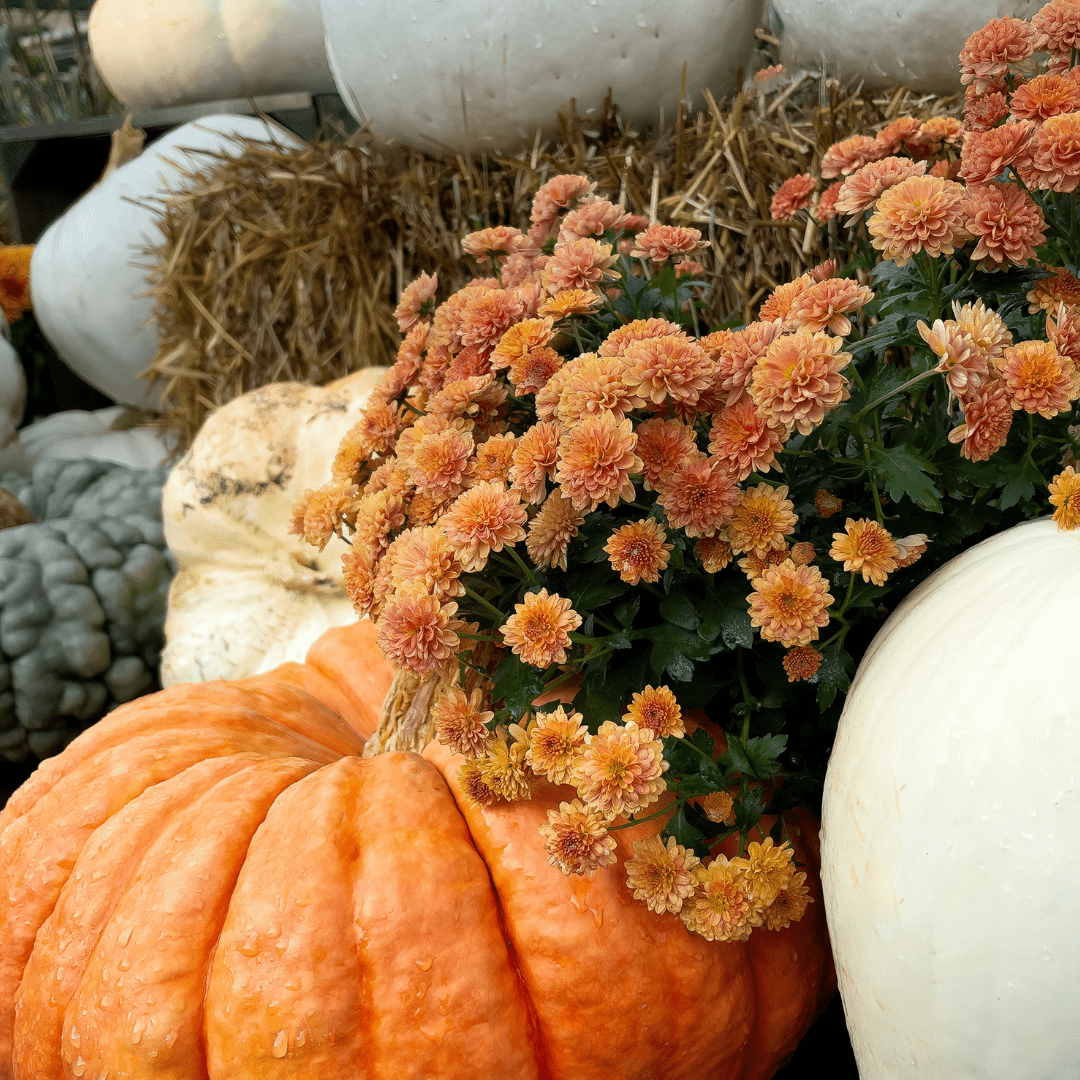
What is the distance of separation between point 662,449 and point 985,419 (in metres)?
0.21

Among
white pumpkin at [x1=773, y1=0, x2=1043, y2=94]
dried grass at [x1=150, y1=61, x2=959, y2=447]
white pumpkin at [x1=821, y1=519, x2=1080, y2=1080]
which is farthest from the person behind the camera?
dried grass at [x1=150, y1=61, x2=959, y2=447]

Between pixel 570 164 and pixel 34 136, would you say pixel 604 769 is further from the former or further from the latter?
pixel 34 136

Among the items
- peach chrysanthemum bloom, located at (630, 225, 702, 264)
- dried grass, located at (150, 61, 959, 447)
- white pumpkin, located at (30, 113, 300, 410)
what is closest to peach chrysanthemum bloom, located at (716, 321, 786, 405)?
peach chrysanthemum bloom, located at (630, 225, 702, 264)

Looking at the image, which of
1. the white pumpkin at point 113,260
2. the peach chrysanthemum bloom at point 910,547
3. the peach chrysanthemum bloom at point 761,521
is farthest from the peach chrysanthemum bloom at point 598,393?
the white pumpkin at point 113,260

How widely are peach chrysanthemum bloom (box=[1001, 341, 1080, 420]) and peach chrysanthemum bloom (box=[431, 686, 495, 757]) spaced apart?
1.42 ft

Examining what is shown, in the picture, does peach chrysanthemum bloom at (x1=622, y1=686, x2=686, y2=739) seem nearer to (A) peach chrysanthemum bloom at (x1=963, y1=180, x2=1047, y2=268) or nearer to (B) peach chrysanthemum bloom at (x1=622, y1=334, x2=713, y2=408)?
(B) peach chrysanthemum bloom at (x1=622, y1=334, x2=713, y2=408)

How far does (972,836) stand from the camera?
574mm

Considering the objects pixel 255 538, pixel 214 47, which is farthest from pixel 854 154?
pixel 214 47

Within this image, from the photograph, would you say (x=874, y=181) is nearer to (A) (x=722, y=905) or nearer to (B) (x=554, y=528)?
(B) (x=554, y=528)

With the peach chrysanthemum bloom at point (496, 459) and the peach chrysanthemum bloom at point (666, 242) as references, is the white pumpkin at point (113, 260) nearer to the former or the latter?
the peach chrysanthemum bloom at point (666, 242)

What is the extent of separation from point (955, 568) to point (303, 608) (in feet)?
3.42

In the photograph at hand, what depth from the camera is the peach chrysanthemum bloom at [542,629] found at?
652 mm

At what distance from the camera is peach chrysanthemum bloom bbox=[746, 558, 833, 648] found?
2.16 ft

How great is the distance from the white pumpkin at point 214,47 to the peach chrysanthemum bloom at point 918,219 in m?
1.85
